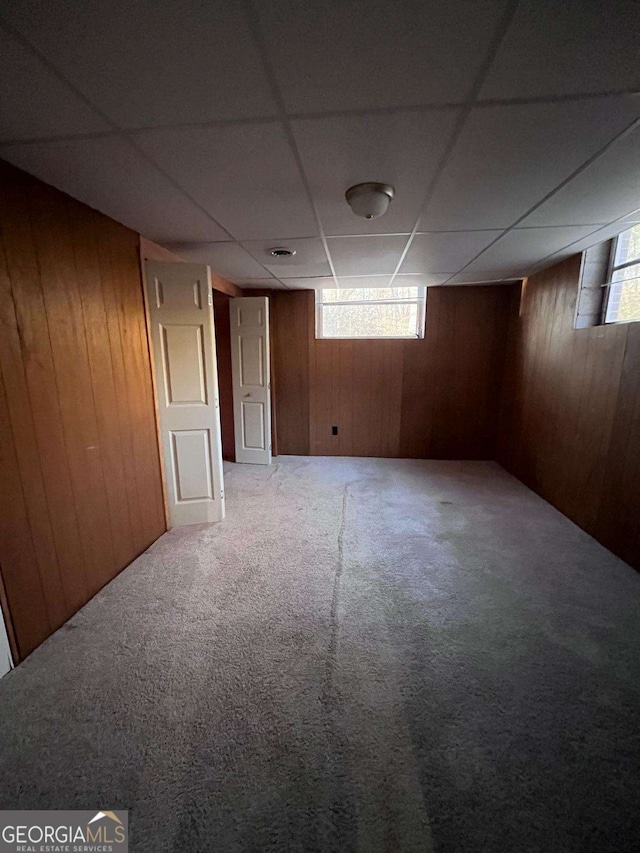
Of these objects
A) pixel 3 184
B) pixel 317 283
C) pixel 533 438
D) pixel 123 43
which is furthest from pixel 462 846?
pixel 317 283

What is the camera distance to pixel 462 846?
0.97 metres

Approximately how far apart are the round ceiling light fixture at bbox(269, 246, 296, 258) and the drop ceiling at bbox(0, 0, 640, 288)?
0.52 metres

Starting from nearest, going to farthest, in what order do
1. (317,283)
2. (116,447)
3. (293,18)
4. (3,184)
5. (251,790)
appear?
(293,18) → (251,790) → (3,184) → (116,447) → (317,283)

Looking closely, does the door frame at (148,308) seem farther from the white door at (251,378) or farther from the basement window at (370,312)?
the basement window at (370,312)

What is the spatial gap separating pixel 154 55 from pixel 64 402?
151cm

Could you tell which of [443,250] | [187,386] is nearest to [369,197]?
[443,250]

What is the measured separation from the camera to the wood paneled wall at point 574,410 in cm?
234

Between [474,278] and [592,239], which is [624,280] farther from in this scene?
[474,278]

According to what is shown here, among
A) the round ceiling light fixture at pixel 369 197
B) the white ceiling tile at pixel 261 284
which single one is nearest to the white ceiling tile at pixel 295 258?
the white ceiling tile at pixel 261 284

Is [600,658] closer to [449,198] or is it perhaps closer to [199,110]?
[449,198]

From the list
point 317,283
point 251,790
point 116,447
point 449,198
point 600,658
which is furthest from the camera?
point 317,283

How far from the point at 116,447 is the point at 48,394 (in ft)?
1.89

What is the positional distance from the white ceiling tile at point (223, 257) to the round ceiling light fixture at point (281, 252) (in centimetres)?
23

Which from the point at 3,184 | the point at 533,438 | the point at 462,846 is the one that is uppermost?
the point at 3,184
